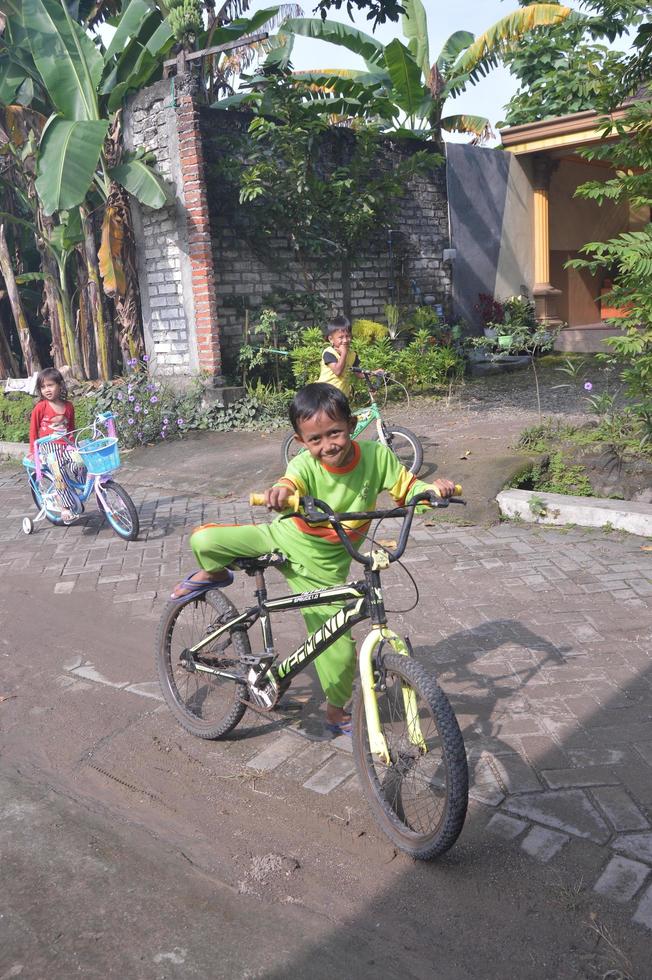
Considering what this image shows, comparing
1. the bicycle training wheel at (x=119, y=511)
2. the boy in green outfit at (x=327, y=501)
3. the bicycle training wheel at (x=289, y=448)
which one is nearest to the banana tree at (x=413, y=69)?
the bicycle training wheel at (x=289, y=448)

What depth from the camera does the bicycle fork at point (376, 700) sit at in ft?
9.01

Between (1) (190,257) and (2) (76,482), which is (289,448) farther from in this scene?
(1) (190,257)

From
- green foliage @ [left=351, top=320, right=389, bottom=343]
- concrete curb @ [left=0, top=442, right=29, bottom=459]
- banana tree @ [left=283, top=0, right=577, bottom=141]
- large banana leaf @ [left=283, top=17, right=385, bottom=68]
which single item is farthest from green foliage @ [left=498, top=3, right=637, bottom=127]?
concrete curb @ [left=0, top=442, right=29, bottom=459]

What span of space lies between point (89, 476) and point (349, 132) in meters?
8.50

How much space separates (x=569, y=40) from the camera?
65.7 feet

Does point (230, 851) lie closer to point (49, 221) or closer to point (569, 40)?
point (49, 221)

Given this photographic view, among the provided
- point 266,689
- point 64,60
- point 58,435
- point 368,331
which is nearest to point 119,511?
point 58,435

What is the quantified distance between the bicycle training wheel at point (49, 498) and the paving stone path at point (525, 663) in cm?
25

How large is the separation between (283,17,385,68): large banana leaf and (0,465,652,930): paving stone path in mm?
10703

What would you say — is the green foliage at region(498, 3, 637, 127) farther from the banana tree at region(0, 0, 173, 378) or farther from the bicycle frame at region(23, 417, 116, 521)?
the bicycle frame at region(23, 417, 116, 521)

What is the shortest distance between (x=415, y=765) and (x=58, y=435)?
5.50m

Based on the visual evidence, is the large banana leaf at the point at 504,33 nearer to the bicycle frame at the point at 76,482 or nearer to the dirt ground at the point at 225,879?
the bicycle frame at the point at 76,482

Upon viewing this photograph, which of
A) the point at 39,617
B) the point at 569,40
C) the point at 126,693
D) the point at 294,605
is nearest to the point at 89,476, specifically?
the point at 39,617

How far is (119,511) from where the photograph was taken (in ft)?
23.1
